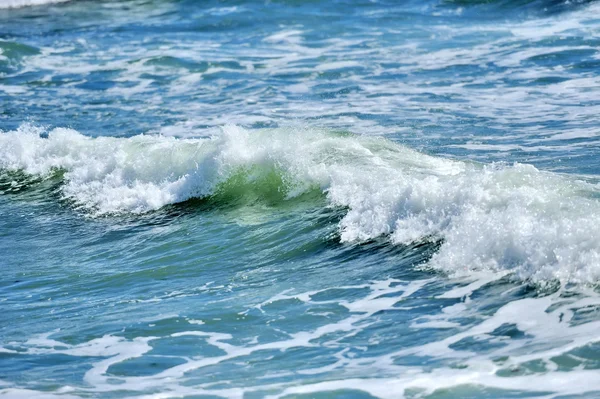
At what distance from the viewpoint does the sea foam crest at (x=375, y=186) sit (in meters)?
6.99

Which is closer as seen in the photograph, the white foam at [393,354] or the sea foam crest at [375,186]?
the white foam at [393,354]

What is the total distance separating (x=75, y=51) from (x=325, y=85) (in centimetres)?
823

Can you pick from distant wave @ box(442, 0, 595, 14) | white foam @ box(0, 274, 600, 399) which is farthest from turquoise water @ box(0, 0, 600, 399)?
distant wave @ box(442, 0, 595, 14)

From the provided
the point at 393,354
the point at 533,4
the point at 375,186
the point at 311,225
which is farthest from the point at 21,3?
the point at 393,354

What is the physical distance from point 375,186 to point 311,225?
0.70 metres

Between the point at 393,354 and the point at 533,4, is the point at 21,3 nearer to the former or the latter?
the point at 533,4

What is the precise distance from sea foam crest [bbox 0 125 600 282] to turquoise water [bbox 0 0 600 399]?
0.03 metres

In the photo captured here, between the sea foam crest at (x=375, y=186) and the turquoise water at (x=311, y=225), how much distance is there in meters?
0.03

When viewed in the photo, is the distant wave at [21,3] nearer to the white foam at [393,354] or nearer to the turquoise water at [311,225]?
the turquoise water at [311,225]

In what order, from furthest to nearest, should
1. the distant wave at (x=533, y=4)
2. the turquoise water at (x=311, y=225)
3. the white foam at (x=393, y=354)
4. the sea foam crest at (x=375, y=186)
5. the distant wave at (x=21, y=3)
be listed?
the distant wave at (x=21, y=3) → the distant wave at (x=533, y=4) → the sea foam crest at (x=375, y=186) → the turquoise water at (x=311, y=225) → the white foam at (x=393, y=354)

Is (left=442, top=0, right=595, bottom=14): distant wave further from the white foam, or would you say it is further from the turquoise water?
the white foam

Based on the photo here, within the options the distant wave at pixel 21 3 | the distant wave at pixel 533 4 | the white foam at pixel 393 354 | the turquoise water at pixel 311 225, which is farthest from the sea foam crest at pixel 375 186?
the distant wave at pixel 21 3

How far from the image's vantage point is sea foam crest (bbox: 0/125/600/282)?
275 inches

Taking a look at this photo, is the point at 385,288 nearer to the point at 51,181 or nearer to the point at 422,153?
the point at 422,153
